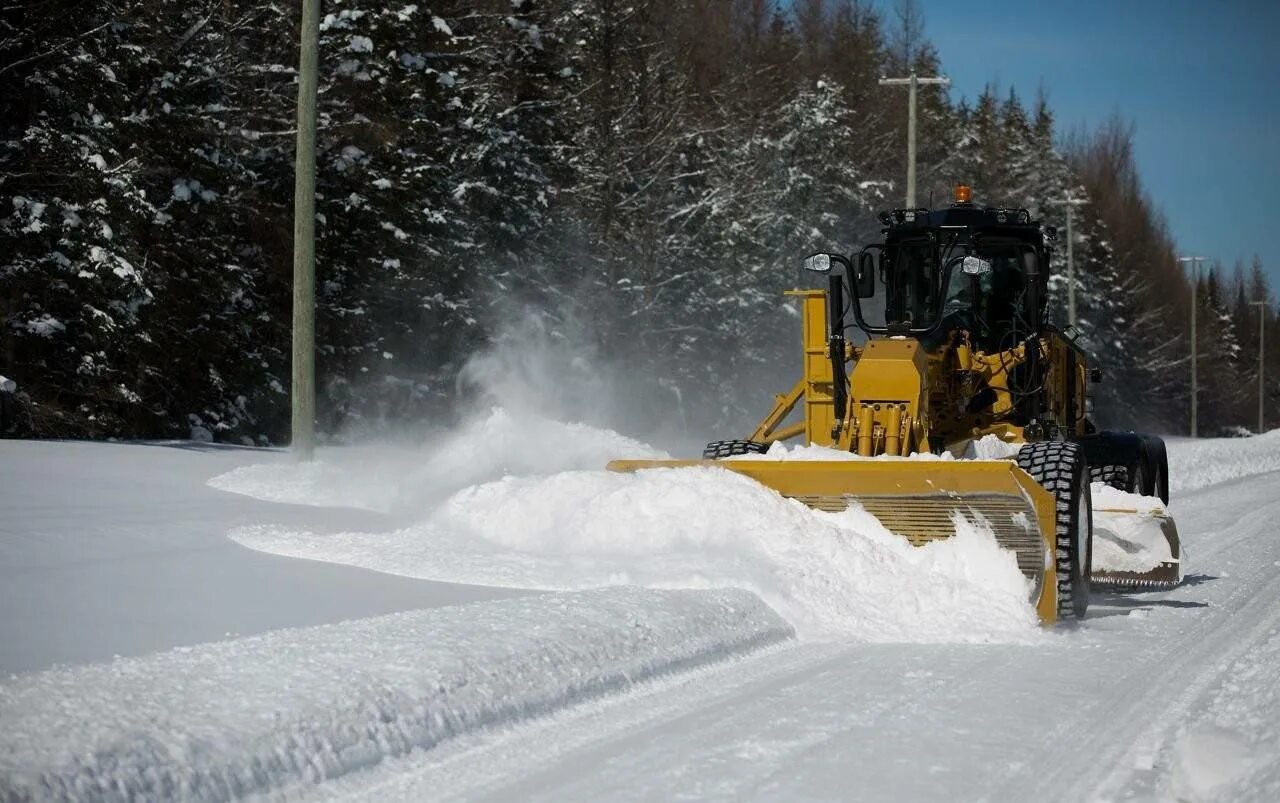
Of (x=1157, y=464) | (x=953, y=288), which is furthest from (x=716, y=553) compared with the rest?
(x=1157, y=464)

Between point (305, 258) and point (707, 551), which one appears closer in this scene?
point (707, 551)

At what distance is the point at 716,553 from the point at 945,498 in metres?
1.38

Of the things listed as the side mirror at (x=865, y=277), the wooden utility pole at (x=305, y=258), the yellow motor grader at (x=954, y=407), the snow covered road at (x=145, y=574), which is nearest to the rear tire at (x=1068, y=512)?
the yellow motor grader at (x=954, y=407)

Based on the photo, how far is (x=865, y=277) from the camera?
34.9ft

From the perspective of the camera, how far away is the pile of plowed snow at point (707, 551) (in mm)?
7816

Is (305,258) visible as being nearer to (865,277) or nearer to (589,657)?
(865,277)

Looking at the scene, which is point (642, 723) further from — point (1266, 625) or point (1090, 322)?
point (1090, 322)

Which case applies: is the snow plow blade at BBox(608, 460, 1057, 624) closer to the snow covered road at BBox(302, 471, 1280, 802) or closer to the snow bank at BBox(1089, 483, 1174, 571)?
the snow covered road at BBox(302, 471, 1280, 802)

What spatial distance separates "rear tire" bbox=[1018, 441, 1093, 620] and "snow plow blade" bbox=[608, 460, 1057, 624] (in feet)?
0.35

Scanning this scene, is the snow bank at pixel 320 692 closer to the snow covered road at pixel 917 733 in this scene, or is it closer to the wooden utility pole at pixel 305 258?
the snow covered road at pixel 917 733

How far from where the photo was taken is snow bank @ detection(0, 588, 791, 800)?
4203 mm

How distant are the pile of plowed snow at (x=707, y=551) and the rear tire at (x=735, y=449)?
203 centimetres

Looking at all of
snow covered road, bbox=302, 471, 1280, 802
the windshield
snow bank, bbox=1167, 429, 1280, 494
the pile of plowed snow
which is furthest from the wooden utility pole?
snow bank, bbox=1167, 429, 1280, 494

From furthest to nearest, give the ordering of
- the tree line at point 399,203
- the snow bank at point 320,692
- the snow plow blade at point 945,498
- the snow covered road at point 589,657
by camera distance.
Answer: the tree line at point 399,203 < the snow plow blade at point 945,498 < the snow covered road at point 589,657 < the snow bank at point 320,692
